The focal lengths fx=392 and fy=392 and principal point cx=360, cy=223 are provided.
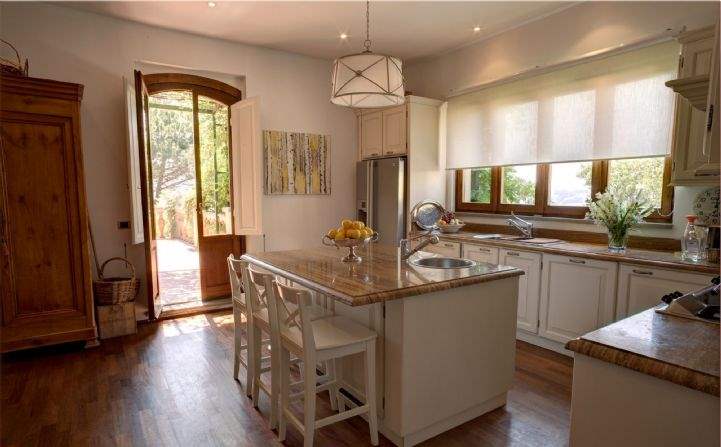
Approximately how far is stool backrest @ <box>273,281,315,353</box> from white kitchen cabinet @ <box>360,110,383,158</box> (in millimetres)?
3153

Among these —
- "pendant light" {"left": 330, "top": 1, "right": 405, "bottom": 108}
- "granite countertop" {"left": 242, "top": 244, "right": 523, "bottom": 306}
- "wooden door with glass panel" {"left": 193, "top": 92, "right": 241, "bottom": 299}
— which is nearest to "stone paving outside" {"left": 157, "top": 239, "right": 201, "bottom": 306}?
"wooden door with glass panel" {"left": 193, "top": 92, "right": 241, "bottom": 299}

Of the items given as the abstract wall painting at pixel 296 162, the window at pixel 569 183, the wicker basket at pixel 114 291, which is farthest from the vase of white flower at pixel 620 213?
the wicker basket at pixel 114 291

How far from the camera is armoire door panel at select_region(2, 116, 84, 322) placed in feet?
9.53

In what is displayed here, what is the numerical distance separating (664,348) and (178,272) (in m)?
6.46

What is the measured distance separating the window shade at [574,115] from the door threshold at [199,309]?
3.10 m

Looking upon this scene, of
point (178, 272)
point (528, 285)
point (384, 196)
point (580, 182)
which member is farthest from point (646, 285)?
point (178, 272)

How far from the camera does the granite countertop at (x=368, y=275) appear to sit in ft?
5.83

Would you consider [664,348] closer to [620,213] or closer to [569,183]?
[620,213]

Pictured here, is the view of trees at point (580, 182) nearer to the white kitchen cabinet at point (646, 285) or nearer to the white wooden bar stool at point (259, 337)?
the white kitchen cabinet at point (646, 285)

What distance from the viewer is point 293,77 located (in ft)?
15.8

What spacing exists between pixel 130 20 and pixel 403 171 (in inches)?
123

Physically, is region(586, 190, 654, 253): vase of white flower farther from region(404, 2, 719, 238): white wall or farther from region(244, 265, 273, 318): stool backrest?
region(244, 265, 273, 318): stool backrest

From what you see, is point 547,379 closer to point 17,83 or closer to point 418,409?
point 418,409

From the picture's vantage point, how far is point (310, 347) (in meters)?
1.78
